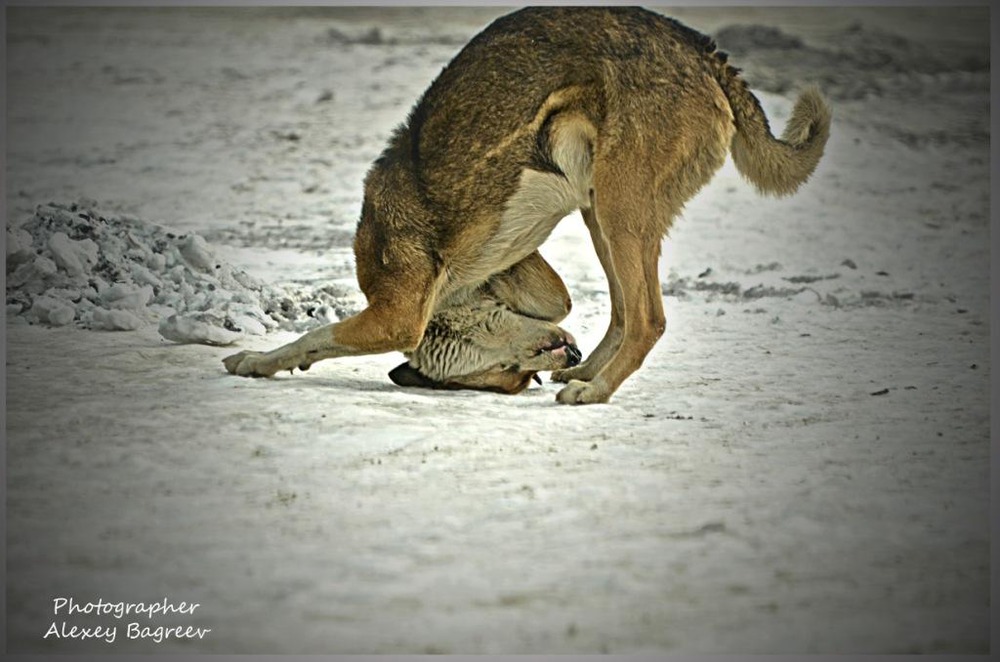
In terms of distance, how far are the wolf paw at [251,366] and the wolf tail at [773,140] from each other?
2.51 m

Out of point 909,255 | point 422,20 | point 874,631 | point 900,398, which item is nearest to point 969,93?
point 909,255

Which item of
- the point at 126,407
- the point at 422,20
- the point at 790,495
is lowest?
the point at 126,407

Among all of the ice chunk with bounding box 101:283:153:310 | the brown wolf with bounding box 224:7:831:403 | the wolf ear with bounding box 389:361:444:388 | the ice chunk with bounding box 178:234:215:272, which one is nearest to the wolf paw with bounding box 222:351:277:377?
the brown wolf with bounding box 224:7:831:403

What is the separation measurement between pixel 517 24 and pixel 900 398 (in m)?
2.61

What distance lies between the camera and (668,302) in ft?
27.1

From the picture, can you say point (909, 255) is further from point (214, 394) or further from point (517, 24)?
point (214, 394)

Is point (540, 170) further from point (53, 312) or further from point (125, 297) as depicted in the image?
point (53, 312)

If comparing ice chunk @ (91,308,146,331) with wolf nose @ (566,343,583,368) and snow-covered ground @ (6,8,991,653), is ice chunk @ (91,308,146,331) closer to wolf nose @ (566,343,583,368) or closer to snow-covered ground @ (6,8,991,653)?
snow-covered ground @ (6,8,991,653)

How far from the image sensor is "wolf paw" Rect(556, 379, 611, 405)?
18.9ft

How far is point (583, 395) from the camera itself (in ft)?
18.9

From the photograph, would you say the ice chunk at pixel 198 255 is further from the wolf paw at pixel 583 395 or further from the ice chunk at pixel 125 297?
the wolf paw at pixel 583 395

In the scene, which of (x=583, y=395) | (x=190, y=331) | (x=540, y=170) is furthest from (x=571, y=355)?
(x=190, y=331)

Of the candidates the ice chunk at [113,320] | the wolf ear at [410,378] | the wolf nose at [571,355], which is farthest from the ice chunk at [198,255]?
the wolf nose at [571,355]

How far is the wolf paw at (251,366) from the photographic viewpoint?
594 cm
